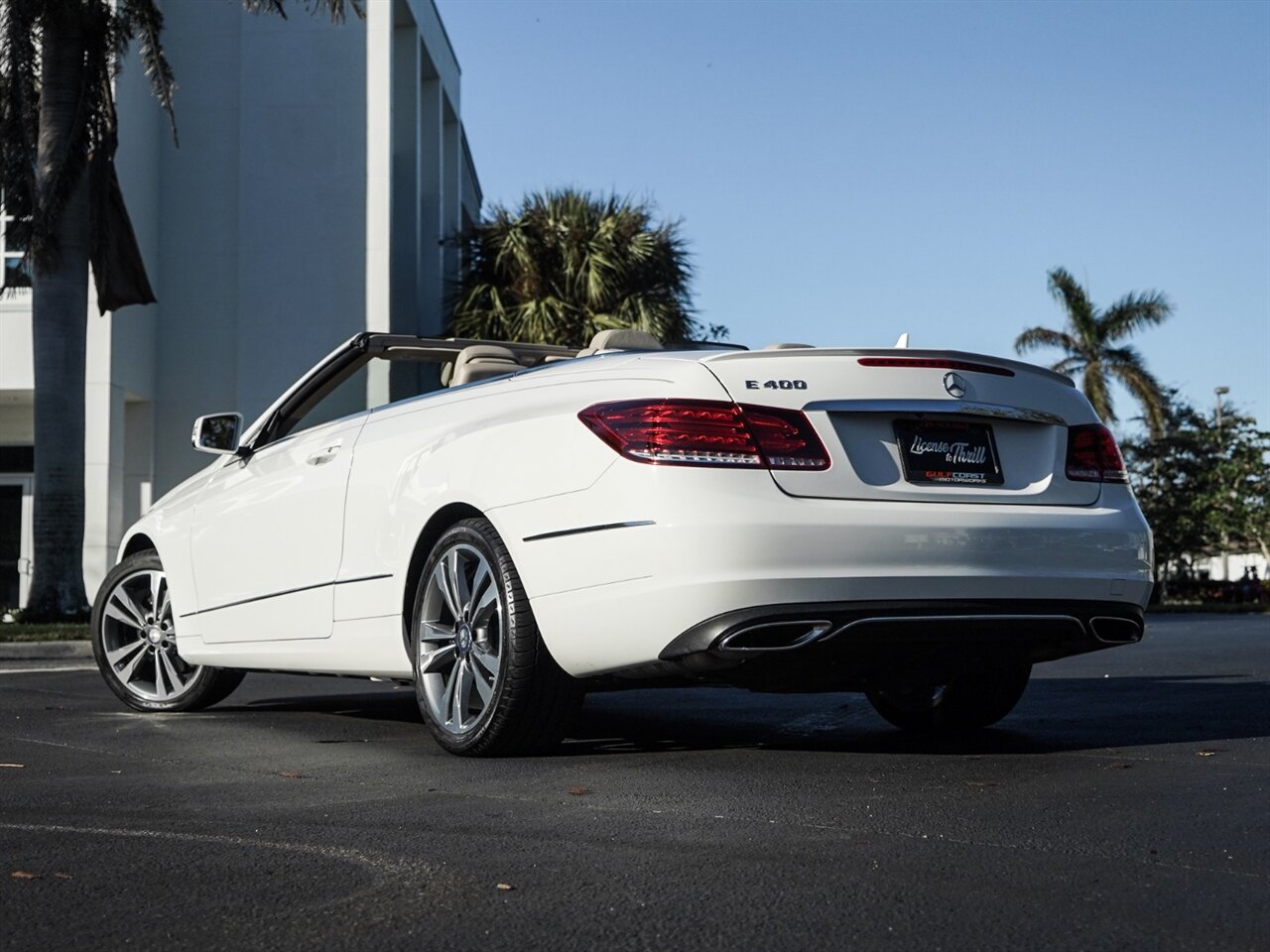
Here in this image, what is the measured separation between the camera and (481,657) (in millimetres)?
5246

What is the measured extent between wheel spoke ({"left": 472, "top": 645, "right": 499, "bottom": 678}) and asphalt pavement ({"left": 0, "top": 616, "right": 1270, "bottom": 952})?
0.94 ft

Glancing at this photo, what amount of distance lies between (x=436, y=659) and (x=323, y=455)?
124 centimetres

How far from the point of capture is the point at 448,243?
92.5 feet

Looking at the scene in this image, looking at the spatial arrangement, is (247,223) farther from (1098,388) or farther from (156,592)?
(1098,388)

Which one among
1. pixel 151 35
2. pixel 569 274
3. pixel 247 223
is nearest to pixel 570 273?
pixel 569 274

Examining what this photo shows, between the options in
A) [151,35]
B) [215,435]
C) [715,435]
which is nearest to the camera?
[715,435]

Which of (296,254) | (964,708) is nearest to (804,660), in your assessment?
(964,708)

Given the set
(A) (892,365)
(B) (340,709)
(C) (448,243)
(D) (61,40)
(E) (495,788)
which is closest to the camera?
(E) (495,788)

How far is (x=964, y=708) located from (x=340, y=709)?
9.82 feet

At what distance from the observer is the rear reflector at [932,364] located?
16.3ft

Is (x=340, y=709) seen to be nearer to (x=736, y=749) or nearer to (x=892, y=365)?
(x=736, y=749)

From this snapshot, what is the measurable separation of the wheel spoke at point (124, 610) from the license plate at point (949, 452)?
4121mm

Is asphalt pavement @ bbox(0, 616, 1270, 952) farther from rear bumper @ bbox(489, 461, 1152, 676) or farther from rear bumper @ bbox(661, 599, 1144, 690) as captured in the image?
rear bumper @ bbox(489, 461, 1152, 676)

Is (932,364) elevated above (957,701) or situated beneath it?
elevated above
